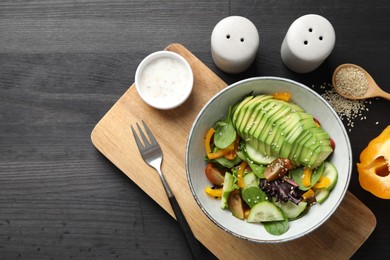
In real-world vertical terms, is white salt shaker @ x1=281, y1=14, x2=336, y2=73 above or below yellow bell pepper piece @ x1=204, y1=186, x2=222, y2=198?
above

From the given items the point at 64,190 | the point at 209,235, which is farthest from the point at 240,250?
the point at 64,190

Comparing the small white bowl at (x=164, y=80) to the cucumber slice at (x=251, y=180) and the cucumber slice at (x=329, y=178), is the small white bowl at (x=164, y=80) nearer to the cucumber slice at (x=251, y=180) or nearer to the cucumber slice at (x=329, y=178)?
the cucumber slice at (x=251, y=180)

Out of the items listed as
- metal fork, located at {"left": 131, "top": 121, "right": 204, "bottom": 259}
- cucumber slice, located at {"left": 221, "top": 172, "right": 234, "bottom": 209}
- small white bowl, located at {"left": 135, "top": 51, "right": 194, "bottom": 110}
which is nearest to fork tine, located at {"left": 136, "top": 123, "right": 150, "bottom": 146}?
metal fork, located at {"left": 131, "top": 121, "right": 204, "bottom": 259}

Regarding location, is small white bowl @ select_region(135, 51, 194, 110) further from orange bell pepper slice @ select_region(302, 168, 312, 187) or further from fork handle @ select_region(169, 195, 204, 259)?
orange bell pepper slice @ select_region(302, 168, 312, 187)

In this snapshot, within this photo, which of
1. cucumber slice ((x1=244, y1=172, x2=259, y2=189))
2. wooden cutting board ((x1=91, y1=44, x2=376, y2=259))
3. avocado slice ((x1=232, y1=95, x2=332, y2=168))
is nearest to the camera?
avocado slice ((x1=232, y1=95, x2=332, y2=168))

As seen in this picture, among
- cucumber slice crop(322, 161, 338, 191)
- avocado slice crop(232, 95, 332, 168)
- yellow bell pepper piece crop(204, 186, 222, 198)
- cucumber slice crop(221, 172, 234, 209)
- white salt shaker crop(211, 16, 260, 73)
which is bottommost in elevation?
yellow bell pepper piece crop(204, 186, 222, 198)

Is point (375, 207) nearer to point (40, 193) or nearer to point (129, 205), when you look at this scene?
point (129, 205)
